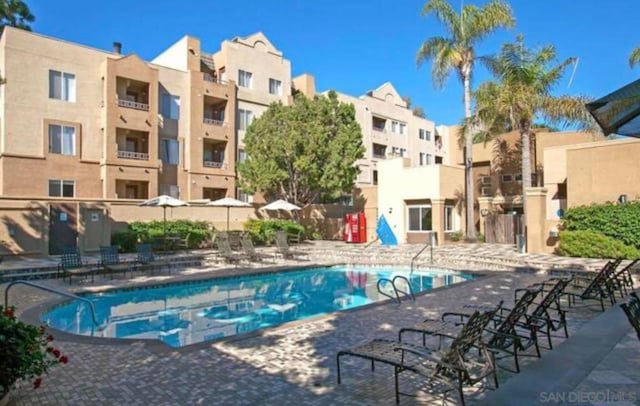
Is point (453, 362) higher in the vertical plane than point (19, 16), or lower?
lower

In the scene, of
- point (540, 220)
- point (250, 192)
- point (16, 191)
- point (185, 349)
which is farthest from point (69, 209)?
point (540, 220)

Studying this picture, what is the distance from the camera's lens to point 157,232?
22359mm

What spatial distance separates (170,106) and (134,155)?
14.5ft

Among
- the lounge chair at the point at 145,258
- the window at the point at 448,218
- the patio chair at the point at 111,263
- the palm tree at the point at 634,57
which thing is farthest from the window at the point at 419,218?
the patio chair at the point at 111,263

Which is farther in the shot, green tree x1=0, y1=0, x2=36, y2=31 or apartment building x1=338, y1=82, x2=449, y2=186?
apartment building x1=338, y1=82, x2=449, y2=186

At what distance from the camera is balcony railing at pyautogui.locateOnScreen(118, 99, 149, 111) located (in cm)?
2678

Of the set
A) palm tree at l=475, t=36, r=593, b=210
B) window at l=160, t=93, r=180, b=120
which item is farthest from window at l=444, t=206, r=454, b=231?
window at l=160, t=93, r=180, b=120

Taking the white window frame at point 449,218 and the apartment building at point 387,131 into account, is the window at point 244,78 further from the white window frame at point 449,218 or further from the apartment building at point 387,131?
the white window frame at point 449,218

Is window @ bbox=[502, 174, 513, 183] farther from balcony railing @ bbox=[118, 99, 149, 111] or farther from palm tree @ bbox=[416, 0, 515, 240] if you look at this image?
balcony railing @ bbox=[118, 99, 149, 111]

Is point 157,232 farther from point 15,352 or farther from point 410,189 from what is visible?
point 15,352

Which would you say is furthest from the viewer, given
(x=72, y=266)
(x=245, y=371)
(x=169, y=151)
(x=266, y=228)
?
(x=169, y=151)

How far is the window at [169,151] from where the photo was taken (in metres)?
29.2

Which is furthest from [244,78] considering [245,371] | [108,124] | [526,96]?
[245,371]

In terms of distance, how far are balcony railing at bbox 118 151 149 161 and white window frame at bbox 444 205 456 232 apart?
18.7 meters
